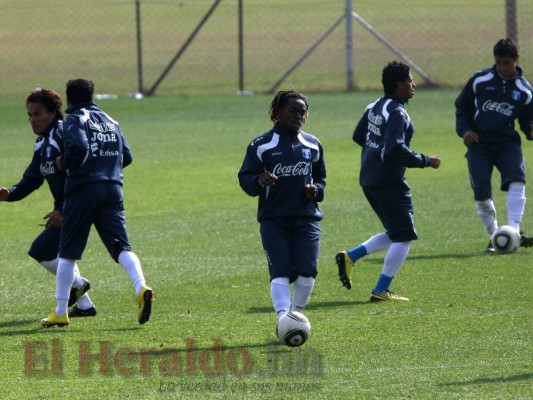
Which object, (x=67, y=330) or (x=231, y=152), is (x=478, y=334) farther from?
(x=231, y=152)

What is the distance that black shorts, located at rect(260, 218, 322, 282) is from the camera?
8102 millimetres

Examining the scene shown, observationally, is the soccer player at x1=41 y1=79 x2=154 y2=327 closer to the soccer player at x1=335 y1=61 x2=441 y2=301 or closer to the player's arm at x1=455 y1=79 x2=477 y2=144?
the soccer player at x1=335 y1=61 x2=441 y2=301

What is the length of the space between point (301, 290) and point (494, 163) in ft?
15.6

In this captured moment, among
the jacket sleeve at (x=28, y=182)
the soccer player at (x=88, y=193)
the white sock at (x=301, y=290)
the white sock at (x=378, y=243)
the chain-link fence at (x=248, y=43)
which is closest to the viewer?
the white sock at (x=301, y=290)

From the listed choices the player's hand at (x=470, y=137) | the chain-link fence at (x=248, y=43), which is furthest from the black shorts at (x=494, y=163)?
the chain-link fence at (x=248, y=43)

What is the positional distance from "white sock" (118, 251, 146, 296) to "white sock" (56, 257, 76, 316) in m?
0.37

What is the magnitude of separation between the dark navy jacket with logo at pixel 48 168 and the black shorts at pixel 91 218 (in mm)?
310

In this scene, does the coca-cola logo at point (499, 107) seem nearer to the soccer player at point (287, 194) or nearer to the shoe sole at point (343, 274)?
the shoe sole at point (343, 274)

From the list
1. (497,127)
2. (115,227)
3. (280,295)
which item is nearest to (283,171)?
(280,295)

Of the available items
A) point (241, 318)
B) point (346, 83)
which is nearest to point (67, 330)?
point (241, 318)

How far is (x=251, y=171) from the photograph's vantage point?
8.05m

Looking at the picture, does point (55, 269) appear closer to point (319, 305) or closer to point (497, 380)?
point (319, 305)

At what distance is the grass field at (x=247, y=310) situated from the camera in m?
7.12

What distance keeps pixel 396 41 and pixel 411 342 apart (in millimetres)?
30814
